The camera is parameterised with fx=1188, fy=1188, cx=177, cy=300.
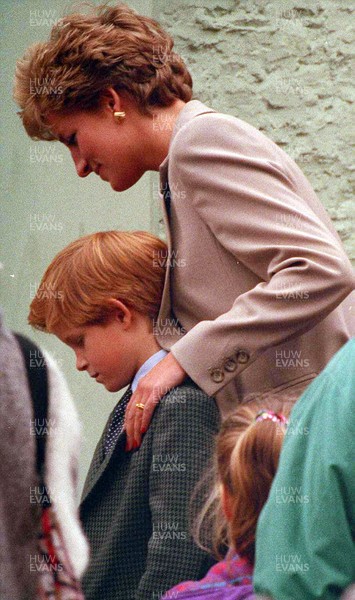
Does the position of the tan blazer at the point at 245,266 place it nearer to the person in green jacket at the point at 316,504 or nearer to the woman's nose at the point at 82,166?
the woman's nose at the point at 82,166

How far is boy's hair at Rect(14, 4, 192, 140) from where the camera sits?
256 centimetres

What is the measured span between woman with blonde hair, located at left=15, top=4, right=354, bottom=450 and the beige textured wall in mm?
1849

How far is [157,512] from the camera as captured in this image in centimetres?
228

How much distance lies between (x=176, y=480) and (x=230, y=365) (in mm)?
243

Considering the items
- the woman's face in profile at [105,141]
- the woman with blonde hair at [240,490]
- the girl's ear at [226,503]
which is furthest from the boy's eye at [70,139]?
the girl's ear at [226,503]

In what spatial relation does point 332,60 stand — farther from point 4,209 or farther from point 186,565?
point 186,565

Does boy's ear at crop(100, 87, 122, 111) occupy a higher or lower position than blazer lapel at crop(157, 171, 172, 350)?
higher

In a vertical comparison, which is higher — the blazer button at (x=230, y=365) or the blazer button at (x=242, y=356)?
the blazer button at (x=242, y=356)

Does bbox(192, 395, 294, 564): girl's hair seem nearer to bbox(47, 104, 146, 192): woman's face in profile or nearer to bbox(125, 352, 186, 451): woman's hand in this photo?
bbox(125, 352, 186, 451): woman's hand

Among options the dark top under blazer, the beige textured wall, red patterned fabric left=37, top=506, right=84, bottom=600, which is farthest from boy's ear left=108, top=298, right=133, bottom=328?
the beige textured wall

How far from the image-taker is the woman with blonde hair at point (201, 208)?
2256 millimetres

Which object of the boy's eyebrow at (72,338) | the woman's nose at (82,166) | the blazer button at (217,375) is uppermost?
the woman's nose at (82,166)

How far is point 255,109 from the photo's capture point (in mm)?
4531

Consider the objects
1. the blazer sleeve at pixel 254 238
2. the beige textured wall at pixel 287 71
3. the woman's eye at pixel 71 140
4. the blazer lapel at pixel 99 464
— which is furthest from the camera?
the beige textured wall at pixel 287 71
